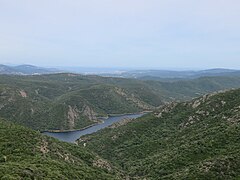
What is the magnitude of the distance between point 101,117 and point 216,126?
378 feet

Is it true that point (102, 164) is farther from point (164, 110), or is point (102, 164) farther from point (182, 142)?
point (164, 110)

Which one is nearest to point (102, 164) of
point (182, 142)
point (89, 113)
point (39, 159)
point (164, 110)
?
point (39, 159)

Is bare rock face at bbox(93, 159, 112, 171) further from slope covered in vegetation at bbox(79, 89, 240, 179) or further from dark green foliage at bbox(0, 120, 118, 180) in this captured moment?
slope covered in vegetation at bbox(79, 89, 240, 179)

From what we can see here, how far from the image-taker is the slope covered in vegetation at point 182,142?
6982 cm

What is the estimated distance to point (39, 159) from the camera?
61.9 metres

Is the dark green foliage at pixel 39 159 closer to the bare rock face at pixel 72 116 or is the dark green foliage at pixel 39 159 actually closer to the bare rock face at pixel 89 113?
the bare rock face at pixel 72 116

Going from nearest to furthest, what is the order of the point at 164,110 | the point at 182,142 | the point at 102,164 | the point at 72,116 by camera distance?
the point at 102,164 → the point at 182,142 → the point at 164,110 → the point at 72,116

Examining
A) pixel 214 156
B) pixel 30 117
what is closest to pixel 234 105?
pixel 214 156

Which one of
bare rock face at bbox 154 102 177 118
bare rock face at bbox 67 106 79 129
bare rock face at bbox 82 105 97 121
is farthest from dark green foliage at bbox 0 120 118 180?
bare rock face at bbox 82 105 97 121

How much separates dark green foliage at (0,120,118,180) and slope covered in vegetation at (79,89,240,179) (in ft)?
42.0

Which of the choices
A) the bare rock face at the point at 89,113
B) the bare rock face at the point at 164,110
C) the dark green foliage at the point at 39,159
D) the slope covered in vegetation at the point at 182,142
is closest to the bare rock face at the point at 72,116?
the bare rock face at the point at 89,113

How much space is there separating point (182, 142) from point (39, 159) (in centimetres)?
4122

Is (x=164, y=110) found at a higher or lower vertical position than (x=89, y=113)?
higher

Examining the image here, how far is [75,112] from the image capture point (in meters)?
188
